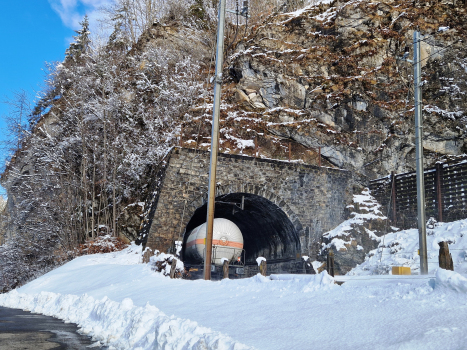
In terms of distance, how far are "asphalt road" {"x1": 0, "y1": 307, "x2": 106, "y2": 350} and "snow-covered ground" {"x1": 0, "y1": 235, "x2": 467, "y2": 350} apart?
14.0 inches

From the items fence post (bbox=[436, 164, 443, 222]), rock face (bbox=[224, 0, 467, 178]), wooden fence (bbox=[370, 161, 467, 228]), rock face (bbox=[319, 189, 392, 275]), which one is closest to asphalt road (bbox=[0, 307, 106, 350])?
rock face (bbox=[319, 189, 392, 275])

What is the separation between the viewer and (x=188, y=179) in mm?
21219

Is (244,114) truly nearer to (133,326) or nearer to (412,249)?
(412,249)

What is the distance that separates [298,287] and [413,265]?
441 inches

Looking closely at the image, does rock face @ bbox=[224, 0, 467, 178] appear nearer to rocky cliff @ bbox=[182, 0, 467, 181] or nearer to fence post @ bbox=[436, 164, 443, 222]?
rocky cliff @ bbox=[182, 0, 467, 181]

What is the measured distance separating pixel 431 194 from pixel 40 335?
17783mm

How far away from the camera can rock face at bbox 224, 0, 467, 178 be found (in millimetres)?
26188

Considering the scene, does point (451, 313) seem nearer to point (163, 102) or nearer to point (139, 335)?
point (139, 335)

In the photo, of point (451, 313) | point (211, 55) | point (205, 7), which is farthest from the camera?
point (205, 7)

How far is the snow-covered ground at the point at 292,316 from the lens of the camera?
4.31 meters

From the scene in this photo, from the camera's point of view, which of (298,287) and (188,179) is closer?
(298,287)

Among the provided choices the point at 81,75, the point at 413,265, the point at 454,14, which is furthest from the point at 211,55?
the point at 413,265

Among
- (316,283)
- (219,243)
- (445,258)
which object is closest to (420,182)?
(445,258)

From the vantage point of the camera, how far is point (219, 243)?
69.3 feet
